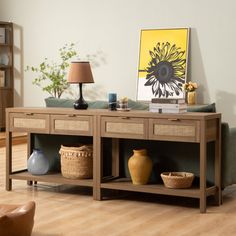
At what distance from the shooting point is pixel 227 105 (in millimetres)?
8531

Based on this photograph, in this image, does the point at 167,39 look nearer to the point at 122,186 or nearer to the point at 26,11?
the point at 26,11

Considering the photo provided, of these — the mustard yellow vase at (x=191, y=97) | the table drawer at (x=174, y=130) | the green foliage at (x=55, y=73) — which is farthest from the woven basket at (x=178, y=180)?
the green foliage at (x=55, y=73)

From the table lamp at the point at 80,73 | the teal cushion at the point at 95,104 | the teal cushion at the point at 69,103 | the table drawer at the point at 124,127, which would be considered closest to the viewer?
the table drawer at the point at 124,127

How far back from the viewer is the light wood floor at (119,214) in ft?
14.0

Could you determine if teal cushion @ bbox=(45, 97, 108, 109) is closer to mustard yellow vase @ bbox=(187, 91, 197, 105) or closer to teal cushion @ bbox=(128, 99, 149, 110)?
teal cushion @ bbox=(128, 99, 149, 110)

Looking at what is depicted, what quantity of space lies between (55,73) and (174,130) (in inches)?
207

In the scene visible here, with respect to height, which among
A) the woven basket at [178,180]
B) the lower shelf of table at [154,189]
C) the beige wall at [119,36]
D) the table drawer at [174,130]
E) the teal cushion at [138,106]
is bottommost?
the lower shelf of table at [154,189]

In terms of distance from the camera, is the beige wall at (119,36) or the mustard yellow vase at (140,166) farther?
the beige wall at (119,36)

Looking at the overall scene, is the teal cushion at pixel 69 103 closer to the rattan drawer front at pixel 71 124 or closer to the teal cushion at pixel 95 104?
the teal cushion at pixel 95 104

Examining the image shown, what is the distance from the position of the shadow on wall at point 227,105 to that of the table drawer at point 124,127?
3.64 meters

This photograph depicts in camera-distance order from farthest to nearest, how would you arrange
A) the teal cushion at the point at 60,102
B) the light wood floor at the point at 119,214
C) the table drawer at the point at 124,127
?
the teal cushion at the point at 60,102 → the table drawer at the point at 124,127 → the light wood floor at the point at 119,214

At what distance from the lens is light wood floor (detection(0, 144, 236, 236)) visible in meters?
4.27

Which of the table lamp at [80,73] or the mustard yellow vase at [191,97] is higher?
the table lamp at [80,73]

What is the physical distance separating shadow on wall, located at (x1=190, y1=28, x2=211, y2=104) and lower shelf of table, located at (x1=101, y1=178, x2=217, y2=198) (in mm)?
3571
